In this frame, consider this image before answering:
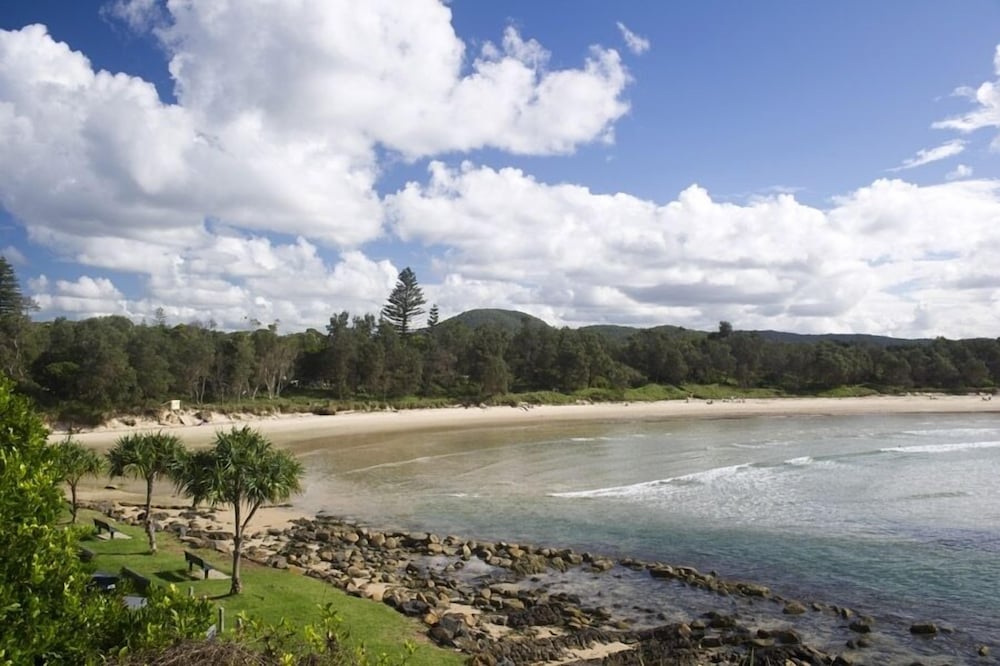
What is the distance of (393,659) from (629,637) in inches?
263

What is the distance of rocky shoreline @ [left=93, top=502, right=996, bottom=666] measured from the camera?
687 inches

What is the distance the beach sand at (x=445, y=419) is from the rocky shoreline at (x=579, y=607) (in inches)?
333

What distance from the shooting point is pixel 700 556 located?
27.0 m

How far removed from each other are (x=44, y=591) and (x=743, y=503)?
118 ft

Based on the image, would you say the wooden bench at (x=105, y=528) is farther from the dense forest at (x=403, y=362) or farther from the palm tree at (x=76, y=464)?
the dense forest at (x=403, y=362)

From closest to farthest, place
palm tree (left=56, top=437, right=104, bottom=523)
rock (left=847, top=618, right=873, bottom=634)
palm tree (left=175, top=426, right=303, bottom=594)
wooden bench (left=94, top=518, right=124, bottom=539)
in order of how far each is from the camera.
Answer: rock (left=847, top=618, right=873, bottom=634), palm tree (left=175, top=426, right=303, bottom=594), palm tree (left=56, top=437, right=104, bottom=523), wooden bench (left=94, top=518, right=124, bottom=539)

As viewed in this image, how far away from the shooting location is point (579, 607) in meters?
21.2

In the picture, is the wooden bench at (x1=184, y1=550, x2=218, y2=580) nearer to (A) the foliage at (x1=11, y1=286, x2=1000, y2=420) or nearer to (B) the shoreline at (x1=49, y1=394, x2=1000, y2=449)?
(B) the shoreline at (x1=49, y1=394, x2=1000, y2=449)

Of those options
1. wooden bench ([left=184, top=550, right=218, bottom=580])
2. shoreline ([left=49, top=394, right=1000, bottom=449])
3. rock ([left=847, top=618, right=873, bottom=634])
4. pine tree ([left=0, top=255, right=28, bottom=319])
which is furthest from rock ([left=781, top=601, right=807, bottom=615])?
pine tree ([left=0, top=255, right=28, bottom=319])

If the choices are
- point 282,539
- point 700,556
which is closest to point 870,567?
point 700,556

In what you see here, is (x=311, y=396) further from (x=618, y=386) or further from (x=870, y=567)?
(x=870, y=567)

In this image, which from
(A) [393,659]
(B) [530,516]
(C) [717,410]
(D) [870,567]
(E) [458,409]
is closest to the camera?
(A) [393,659]

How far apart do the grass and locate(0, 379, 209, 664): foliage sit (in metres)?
8.15

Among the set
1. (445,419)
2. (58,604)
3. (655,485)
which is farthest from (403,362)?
(58,604)
